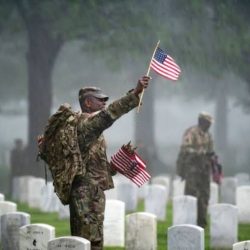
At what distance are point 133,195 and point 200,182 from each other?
15.1 ft

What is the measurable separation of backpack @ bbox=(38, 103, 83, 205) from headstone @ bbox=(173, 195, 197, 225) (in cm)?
753

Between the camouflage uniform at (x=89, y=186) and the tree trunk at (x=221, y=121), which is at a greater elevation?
the tree trunk at (x=221, y=121)

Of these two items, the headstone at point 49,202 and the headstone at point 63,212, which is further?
the headstone at point 49,202

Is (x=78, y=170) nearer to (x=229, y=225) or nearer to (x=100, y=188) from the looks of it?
(x=100, y=188)

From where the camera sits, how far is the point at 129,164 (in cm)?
1229

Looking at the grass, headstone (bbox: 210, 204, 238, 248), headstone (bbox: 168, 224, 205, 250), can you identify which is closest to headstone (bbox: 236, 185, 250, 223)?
the grass

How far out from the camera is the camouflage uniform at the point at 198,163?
19734 millimetres

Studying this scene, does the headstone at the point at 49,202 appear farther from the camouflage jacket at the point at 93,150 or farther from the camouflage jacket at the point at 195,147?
the camouflage jacket at the point at 93,150

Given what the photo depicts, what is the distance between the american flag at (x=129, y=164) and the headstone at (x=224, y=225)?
510cm

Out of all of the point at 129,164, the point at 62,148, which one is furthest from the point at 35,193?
the point at 62,148

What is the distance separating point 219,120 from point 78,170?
4693cm

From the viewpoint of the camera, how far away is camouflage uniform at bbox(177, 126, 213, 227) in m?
19.7

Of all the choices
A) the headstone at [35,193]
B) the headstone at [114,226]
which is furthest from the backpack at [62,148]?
the headstone at [35,193]

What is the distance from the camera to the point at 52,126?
11.9 metres
